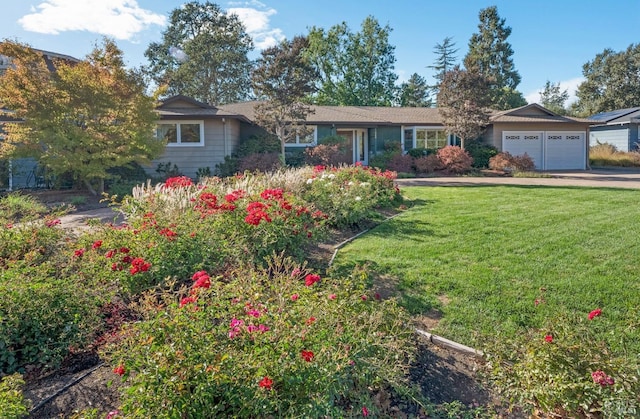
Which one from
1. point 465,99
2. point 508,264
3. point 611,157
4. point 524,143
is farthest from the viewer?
point 611,157

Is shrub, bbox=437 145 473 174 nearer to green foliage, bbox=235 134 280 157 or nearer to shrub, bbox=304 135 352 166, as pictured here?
shrub, bbox=304 135 352 166

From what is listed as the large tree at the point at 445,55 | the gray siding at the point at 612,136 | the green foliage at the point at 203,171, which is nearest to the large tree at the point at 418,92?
the large tree at the point at 445,55

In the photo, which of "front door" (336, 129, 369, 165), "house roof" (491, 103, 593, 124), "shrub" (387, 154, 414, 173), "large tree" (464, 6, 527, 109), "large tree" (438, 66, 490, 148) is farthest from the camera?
"large tree" (464, 6, 527, 109)

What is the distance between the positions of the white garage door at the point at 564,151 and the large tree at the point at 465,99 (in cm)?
571

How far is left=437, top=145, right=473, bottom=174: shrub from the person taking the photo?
676 inches

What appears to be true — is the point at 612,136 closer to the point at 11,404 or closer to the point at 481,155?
the point at 481,155

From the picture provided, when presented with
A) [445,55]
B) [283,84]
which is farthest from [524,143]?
[445,55]

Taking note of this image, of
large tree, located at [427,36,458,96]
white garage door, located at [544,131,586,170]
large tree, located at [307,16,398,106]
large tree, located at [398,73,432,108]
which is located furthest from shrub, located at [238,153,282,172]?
large tree, located at [427,36,458,96]

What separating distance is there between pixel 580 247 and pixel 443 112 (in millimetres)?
13065

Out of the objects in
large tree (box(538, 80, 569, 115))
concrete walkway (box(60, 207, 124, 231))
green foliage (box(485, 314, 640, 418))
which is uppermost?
large tree (box(538, 80, 569, 115))

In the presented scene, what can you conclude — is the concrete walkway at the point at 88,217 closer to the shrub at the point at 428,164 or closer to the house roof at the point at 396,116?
the house roof at the point at 396,116

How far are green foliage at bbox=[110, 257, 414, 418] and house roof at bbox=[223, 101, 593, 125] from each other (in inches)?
644

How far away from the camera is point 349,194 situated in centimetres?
745

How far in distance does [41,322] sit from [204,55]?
35485 millimetres
